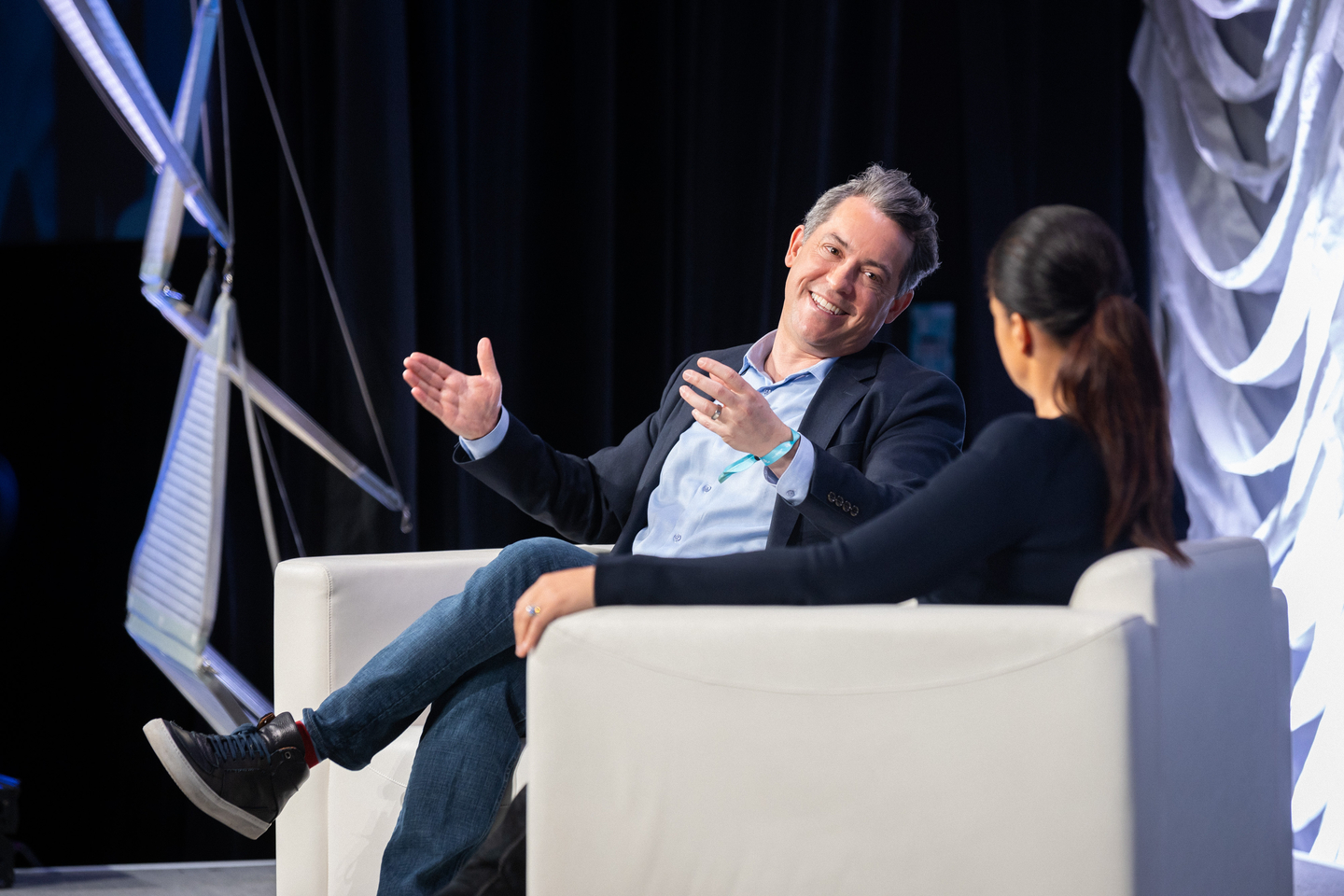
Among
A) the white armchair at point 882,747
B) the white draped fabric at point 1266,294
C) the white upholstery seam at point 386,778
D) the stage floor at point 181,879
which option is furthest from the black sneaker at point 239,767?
the white draped fabric at point 1266,294

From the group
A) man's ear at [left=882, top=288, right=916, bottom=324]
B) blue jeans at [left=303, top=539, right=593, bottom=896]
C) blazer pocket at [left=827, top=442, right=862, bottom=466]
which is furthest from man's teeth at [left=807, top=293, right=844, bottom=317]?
blue jeans at [left=303, top=539, right=593, bottom=896]

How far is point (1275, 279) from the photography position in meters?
2.38

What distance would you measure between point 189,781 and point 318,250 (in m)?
1.32

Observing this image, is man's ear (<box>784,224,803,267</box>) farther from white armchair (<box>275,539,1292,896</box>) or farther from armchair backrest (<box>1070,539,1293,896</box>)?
white armchair (<box>275,539,1292,896</box>)

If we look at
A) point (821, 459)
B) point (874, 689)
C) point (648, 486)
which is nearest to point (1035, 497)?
point (874, 689)

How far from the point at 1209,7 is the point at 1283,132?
35 centimetres

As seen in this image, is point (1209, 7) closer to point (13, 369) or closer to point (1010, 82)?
point (1010, 82)

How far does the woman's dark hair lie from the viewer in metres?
1.13

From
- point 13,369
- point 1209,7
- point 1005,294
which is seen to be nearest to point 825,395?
point 1005,294

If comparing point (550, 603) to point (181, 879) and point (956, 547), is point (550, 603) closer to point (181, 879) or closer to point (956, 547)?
point (956, 547)

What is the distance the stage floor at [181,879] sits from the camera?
2.03m

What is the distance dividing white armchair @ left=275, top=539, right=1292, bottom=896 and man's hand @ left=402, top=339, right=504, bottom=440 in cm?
74

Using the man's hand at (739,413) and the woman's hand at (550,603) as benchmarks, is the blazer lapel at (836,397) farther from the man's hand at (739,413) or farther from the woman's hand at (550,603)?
the woman's hand at (550,603)

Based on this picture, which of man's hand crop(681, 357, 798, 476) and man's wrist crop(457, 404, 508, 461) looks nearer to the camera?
man's hand crop(681, 357, 798, 476)
